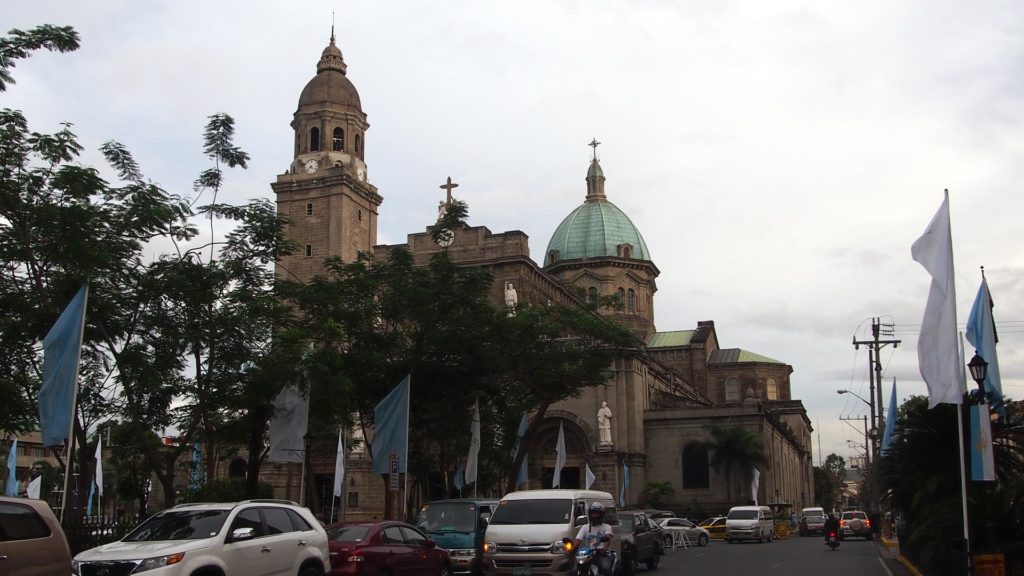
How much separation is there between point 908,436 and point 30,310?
1898cm

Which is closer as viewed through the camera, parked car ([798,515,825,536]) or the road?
the road

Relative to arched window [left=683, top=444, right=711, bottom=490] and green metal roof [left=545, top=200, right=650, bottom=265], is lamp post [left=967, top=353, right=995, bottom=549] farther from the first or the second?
green metal roof [left=545, top=200, right=650, bottom=265]

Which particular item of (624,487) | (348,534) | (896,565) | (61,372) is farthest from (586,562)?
(624,487)

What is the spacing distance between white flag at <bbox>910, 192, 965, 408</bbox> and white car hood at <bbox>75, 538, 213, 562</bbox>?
40.2ft

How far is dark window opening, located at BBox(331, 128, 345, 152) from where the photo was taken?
6091cm

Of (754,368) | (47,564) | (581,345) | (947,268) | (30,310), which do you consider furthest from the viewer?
(754,368)

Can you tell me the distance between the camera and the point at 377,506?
56906mm

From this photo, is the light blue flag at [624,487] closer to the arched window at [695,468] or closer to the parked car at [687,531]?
the arched window at [695,468]

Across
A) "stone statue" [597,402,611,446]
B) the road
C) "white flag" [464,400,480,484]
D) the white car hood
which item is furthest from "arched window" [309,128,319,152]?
the white car hood

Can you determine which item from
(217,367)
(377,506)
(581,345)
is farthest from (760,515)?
(217,367)

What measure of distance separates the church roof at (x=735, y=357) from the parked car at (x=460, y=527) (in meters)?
69.2

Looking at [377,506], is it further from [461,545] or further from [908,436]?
[908,436]

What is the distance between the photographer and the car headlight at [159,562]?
11.4m

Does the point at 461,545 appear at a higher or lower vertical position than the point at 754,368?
lower
